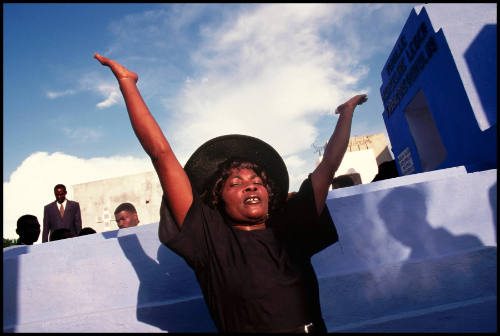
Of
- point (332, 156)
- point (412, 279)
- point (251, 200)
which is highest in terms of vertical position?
point (332, 156)

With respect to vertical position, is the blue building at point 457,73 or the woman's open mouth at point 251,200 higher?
the blue building at point 457,73

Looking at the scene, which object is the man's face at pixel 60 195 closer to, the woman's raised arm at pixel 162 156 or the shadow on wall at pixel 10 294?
the shadow on wall at pixel 10 294

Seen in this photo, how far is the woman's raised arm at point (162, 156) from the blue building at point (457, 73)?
3.74 m

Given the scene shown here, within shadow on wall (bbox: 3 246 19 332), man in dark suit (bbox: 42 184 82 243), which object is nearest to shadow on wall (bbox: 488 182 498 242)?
shadow on wall (bbox: 3 246 19 332)

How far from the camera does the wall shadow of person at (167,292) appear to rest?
8.38ft

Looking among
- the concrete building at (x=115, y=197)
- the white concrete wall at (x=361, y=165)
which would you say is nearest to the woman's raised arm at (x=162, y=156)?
the white concrete wall at (x=361, y=165)

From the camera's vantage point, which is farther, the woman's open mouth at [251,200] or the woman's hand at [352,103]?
the woman's hand at [352,103]

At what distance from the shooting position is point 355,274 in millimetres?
2576

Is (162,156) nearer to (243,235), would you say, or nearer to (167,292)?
(243,235)

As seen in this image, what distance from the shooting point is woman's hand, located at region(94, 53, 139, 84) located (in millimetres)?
1655

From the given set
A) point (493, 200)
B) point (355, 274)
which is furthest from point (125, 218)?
point (493, 200)

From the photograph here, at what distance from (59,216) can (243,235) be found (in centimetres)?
538

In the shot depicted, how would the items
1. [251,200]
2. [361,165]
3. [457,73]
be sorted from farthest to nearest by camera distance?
[361,165] → [457,73] → [251,200]

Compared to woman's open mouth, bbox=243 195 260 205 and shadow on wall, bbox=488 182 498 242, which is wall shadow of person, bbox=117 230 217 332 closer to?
woman's open mouth, bbox=243 195 260 205
